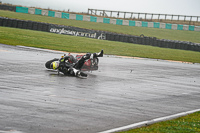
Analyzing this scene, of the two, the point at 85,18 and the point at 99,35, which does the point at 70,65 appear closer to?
the point at 99,35

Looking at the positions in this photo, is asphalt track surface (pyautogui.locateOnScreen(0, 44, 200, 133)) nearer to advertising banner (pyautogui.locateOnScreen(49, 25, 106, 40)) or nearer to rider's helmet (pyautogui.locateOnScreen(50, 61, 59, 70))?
rider's helmet (pyautogui.locateOnScreen(50, 61, 59, 70))

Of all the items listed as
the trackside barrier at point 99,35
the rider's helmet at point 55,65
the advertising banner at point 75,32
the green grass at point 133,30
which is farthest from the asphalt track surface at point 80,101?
the green grass at point 133,30

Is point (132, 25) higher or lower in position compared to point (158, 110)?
higher

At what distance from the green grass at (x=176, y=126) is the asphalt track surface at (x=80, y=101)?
0.47m

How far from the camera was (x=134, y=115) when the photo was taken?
8.89 meters

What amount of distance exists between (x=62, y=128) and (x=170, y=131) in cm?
192

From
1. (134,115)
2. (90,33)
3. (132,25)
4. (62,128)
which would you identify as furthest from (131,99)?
(132,25)

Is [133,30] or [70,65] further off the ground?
[133,30]

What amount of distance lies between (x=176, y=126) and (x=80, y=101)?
9.05 feet

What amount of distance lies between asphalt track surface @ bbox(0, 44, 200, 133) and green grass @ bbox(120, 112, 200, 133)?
0.47m

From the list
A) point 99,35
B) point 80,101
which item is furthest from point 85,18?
point 80,101

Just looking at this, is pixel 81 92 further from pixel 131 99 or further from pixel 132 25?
pixel 132 25

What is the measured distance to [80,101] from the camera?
9.97 m

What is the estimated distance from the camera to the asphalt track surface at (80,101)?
7554 millimetres
